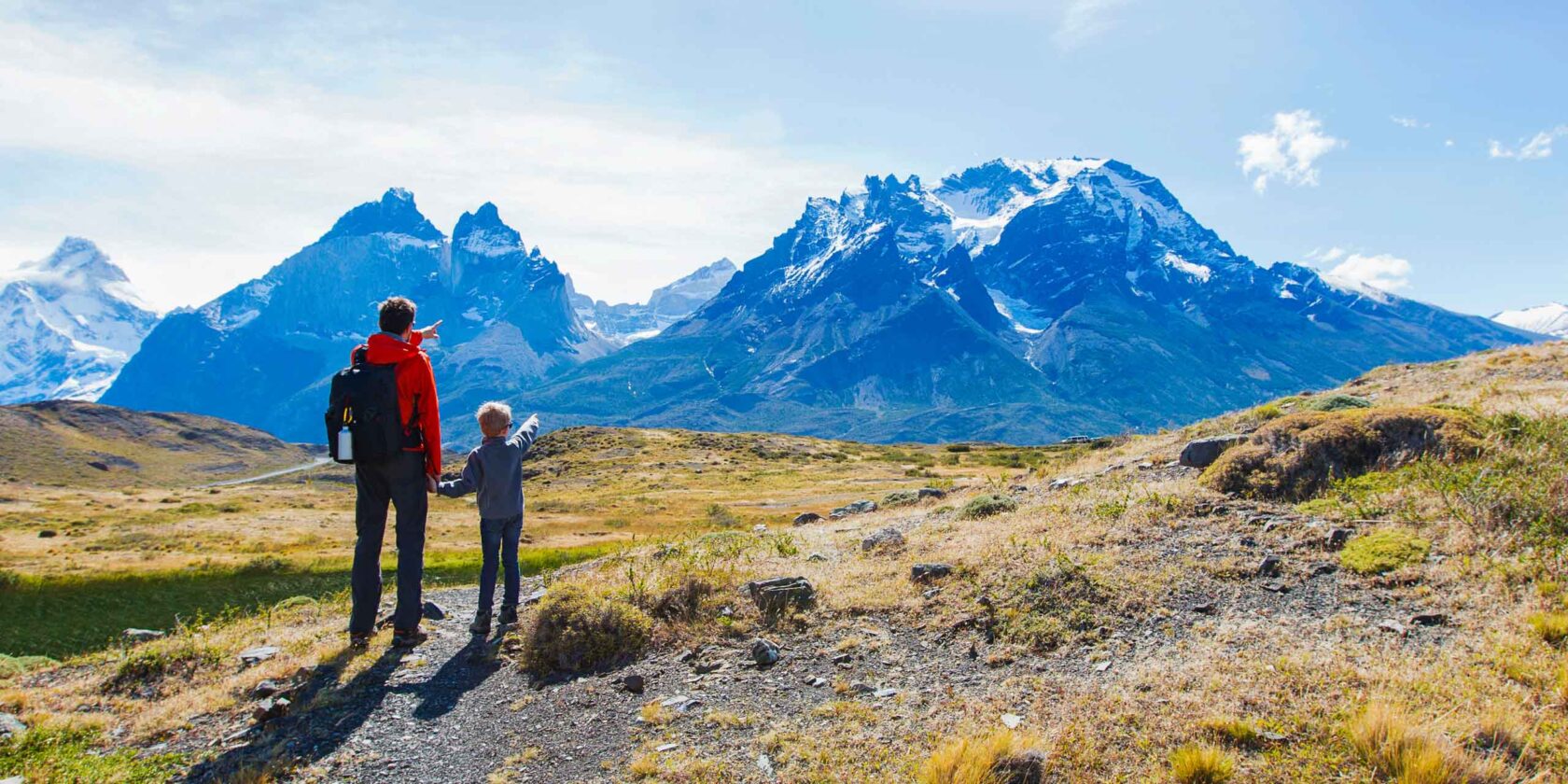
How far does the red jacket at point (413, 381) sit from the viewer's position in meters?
11.0

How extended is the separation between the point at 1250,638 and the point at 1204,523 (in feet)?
16.3

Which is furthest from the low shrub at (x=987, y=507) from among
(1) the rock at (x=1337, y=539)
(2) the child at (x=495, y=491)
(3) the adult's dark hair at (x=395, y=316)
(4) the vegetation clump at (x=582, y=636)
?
(3) the adult's dark hair at (x=395, y=316)

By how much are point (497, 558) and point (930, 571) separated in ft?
23.2

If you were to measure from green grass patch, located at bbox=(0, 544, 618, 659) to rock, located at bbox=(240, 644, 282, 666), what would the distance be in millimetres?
8109

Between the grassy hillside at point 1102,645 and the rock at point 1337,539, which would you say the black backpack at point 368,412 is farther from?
the rock at point 1337,539

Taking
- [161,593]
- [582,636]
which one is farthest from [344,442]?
[161,593]

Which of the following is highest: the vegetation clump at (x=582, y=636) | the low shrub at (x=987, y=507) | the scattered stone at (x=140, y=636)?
the low shrub at (x=987, y=507)

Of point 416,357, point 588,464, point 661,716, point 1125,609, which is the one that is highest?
point 416,357

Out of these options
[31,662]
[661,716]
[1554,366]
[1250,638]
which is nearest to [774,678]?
[661,716]

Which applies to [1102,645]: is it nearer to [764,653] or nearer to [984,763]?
[984,763]

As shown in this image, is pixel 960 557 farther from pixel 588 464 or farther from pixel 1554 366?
pixel 588 464

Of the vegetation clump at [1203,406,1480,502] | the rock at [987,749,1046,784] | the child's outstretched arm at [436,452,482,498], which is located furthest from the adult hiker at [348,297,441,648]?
the vegetation clump at [1203,406,1480,502]

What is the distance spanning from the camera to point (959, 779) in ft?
21.5

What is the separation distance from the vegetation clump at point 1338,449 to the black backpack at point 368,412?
14962 millimetres
